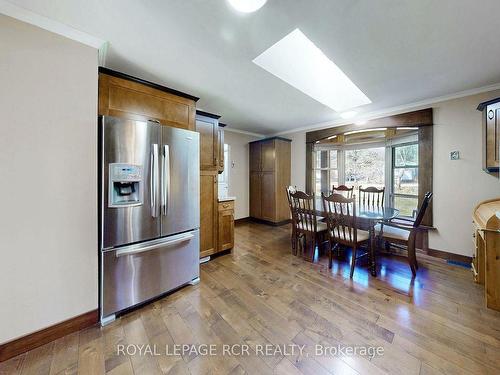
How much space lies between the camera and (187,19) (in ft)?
4.71

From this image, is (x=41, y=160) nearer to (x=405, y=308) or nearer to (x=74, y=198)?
(x=74, y=198)

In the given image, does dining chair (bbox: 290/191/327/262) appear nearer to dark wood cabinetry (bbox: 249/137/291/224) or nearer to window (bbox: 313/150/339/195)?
dark wood cabinetry (bbox: 249/137/291/224)

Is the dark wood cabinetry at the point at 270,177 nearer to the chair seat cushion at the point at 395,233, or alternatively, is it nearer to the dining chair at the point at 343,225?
the dining chair at the point at 343,225

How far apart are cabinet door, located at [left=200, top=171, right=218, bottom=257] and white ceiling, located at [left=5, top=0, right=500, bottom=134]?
1.26 m

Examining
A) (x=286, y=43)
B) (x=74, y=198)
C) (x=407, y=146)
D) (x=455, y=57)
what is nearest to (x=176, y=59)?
(x=286, y=43)

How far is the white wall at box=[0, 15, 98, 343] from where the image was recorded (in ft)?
4.35

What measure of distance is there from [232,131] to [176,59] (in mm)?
3050

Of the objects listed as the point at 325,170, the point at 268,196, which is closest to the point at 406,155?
the point at 325,170

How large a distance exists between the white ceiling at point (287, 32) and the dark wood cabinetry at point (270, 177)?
217 cm

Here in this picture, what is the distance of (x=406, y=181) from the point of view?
146 inches

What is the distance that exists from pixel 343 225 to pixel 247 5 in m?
2.45

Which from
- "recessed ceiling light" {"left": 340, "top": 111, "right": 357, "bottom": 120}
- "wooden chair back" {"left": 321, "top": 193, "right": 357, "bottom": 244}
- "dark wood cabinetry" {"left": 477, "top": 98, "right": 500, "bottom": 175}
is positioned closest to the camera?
"dark wood cabinetry" {"left": 477, "top": 98, "right": 500, "bottom": 175}

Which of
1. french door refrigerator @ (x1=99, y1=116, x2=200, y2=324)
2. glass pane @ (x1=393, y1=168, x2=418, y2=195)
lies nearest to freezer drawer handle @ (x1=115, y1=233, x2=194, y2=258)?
french door refrigerator @ (x1=99, y1=116, x2=200, y2=324)

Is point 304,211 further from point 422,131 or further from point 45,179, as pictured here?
point 45,179
